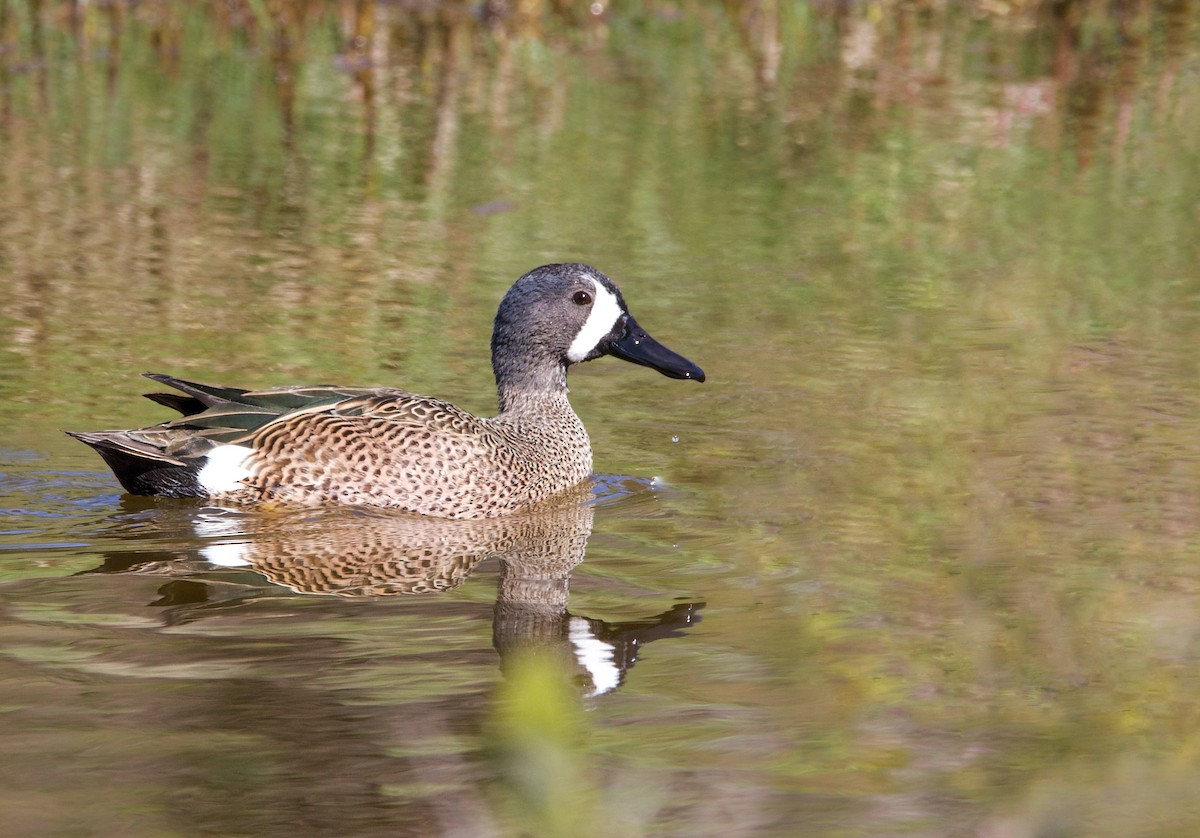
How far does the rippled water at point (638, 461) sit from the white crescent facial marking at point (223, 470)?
96mm

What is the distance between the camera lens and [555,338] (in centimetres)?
703

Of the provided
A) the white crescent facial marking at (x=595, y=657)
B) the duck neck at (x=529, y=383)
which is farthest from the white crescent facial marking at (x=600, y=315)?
the white crescent facial marking at (x=595, y=657)

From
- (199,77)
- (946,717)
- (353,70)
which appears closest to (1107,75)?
(353,70)

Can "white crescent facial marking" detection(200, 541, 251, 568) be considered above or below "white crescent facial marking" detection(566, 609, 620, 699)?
below

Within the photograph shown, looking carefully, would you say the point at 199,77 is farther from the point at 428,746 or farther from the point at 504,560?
the point at 428,746

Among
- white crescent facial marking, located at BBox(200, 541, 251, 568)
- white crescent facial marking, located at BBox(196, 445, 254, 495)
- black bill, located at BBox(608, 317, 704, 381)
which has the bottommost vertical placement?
white crescent facial marking, located at BBox(200, 541, 251, 568)

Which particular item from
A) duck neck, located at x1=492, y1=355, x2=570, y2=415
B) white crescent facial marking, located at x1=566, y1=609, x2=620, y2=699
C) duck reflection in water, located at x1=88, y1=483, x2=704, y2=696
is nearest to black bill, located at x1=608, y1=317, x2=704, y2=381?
duck neck, located at x1=492, y1=355, x2=570, y2=415

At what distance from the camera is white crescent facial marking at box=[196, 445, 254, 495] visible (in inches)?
243

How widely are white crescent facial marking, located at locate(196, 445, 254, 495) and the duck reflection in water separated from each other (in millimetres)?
81

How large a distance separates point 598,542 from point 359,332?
2554 mm

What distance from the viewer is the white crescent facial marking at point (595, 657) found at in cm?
448

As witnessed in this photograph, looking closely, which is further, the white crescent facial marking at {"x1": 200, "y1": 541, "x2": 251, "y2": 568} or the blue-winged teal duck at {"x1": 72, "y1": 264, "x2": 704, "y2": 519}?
the blue-winged teal duck at {"x1": 72, "y1": 264, "x2": 704, "y2": 519}

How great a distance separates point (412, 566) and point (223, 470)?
3.12 feet

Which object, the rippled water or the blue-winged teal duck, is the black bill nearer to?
the rippled water
